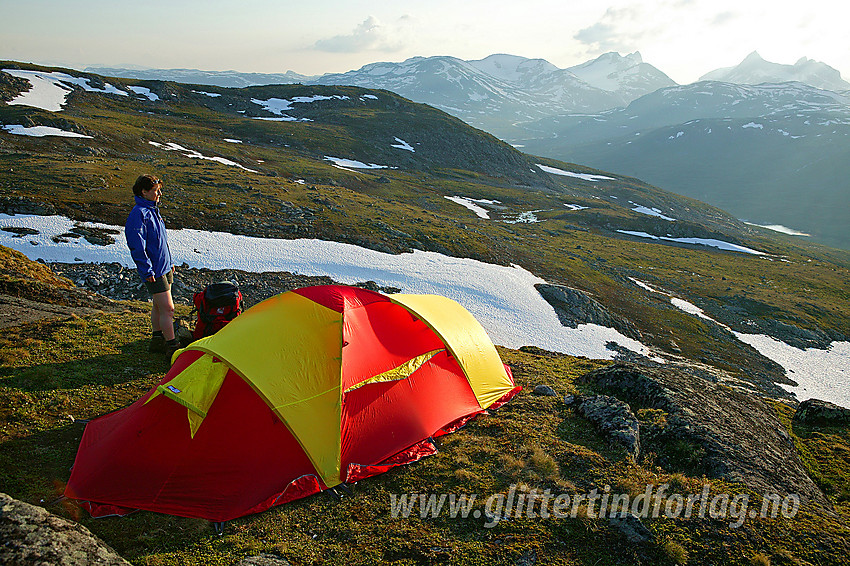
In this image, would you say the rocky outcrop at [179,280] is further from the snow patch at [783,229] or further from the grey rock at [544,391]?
the snow patch at [783,229]

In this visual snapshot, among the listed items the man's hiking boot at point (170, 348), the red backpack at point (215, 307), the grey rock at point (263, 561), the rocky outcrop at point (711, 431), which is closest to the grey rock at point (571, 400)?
the rocky outcrop at point (711, 431)

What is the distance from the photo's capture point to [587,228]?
256ft

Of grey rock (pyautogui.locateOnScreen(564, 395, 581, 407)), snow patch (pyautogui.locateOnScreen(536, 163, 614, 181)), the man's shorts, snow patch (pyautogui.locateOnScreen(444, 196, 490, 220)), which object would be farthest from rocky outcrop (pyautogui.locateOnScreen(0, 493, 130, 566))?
snow patch (pyautogui.locateOnScreen(536, 163, 614, 181))

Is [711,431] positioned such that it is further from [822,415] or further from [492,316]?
[492,316]

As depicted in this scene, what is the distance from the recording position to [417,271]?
99.0 ft

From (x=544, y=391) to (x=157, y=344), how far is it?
385 inches

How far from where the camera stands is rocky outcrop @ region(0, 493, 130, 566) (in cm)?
394

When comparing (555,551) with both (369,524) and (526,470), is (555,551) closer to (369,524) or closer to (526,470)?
(526,470)

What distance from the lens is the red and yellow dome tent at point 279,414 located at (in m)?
6.45

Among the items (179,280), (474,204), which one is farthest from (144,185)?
(474,204)

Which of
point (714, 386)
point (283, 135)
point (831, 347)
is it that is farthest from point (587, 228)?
point (714, 386)

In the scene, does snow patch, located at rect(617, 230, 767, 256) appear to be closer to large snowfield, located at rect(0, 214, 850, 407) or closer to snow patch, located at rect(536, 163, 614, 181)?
large snowfield, located at rect(0, 214, 850, 407)

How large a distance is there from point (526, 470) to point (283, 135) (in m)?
87.3

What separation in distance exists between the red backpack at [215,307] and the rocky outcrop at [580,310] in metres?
22.7
